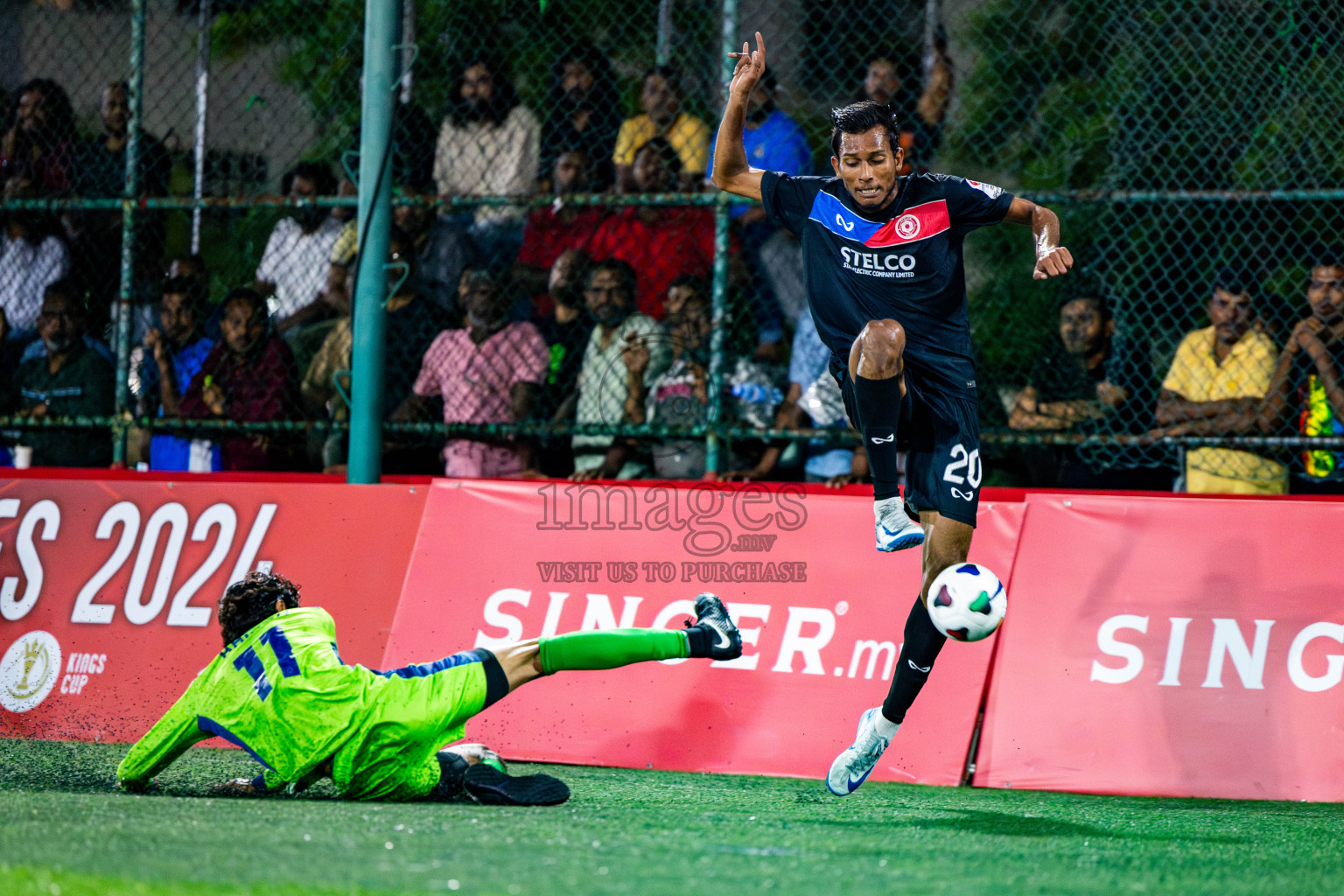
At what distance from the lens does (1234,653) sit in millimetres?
5445

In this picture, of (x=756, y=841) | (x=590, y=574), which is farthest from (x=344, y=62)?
(x=756, y=841)

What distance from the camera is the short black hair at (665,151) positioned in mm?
7027

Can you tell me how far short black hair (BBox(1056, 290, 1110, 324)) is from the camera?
6.67 m

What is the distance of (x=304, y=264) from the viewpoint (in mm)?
7969

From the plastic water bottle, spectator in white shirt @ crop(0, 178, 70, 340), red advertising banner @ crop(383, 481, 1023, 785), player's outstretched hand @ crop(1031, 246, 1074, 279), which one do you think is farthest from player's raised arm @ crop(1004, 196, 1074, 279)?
spectator in white shirt @ crop(0, 178, 70, 340)

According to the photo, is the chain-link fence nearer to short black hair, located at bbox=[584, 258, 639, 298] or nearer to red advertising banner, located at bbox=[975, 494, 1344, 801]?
short black hair, located at bbox=[584, 258, 639, 298]

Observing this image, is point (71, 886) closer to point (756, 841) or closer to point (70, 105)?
point (756, 841)

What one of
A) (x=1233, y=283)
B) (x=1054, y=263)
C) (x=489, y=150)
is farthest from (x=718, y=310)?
→ (x=1233, y=283)

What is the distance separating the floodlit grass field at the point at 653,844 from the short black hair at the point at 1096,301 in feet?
8.35

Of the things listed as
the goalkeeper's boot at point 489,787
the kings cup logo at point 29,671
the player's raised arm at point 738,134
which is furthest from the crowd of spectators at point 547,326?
the goalkeeper's boot at point 489,787

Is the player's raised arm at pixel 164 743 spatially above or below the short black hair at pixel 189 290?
below

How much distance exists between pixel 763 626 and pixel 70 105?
212 inches

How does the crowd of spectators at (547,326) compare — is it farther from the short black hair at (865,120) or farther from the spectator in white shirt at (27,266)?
the short black hair at (865,120)

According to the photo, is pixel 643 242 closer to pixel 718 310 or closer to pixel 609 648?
pixel 718 310
